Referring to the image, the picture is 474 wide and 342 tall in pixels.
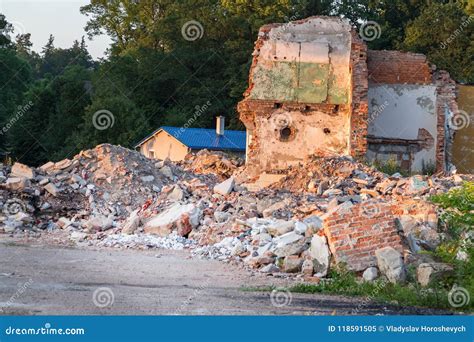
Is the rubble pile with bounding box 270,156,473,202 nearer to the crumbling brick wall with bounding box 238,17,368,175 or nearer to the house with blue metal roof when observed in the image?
the crumbling brick wall with bounding box 238,17,368,175

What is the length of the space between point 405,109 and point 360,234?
17455 millimetres

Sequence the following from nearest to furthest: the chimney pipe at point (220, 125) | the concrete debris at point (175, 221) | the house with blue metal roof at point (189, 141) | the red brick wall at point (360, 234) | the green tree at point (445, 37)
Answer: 1. the red brick wall at point (360, 234)
2. the concrete debris at point (175, 221)
3. the house with blue metal roof at point (189, 141)
4. the chimney pipe at point (220, 125)
5. the green tree at point (445, 37)

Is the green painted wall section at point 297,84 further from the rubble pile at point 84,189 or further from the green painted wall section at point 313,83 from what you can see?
the rubble pile at point 84,189

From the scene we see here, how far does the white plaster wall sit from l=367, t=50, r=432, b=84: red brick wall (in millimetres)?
204

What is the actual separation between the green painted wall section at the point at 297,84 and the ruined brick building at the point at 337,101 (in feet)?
0.10

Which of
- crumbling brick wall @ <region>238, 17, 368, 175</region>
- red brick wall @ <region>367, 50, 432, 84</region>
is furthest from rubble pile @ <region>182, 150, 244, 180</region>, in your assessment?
red brick wall @ <region>367, 50, 432, 84</region>

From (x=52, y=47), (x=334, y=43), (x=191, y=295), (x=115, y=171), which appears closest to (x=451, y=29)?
(x=334, y=43)

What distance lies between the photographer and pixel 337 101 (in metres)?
29.3

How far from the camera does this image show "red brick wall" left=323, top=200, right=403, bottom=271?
14.1m

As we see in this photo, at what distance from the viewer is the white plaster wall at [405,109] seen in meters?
31.1

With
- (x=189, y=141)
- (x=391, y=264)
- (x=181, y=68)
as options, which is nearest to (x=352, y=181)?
(x=391, y=264)

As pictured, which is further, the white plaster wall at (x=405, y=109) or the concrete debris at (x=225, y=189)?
the white plaster wall at (x=405, y=109)

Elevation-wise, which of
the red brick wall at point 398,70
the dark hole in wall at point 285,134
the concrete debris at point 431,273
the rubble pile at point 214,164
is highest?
the red brick wall at point 398,70

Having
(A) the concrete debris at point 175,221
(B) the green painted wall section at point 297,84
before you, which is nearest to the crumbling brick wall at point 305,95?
(B) the green painted wall section at point 297,84
